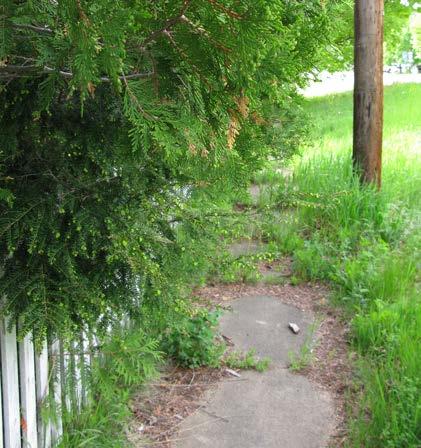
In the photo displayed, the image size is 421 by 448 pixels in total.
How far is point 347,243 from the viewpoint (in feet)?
17.6

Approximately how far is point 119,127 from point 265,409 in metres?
2.11

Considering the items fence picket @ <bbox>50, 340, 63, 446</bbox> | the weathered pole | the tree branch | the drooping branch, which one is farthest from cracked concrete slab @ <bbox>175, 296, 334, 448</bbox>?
the weathered pole

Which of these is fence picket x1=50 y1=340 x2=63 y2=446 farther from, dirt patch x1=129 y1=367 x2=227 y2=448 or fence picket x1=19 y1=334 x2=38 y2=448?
dirt patch x1=129 y1=367 x2=227 y2=448

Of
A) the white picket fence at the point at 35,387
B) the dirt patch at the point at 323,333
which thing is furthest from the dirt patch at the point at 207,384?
the white picket fence at the point at 35,387

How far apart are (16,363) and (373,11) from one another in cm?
501

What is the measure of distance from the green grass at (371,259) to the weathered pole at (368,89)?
8.4 inches

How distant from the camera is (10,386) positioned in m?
2.45

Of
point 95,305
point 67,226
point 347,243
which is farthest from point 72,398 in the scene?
point 347,243

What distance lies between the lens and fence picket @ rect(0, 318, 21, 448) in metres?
2.39

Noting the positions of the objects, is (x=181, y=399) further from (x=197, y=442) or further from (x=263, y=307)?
(x=263, y=307)

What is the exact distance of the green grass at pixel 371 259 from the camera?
3.14 meters

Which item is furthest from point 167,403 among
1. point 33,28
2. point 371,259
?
point 33,28

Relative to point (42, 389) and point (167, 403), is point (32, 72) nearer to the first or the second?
point (42, 389)

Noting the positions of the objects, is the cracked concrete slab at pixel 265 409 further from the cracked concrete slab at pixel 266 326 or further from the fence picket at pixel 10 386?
the fence picket at pixel 10 386
